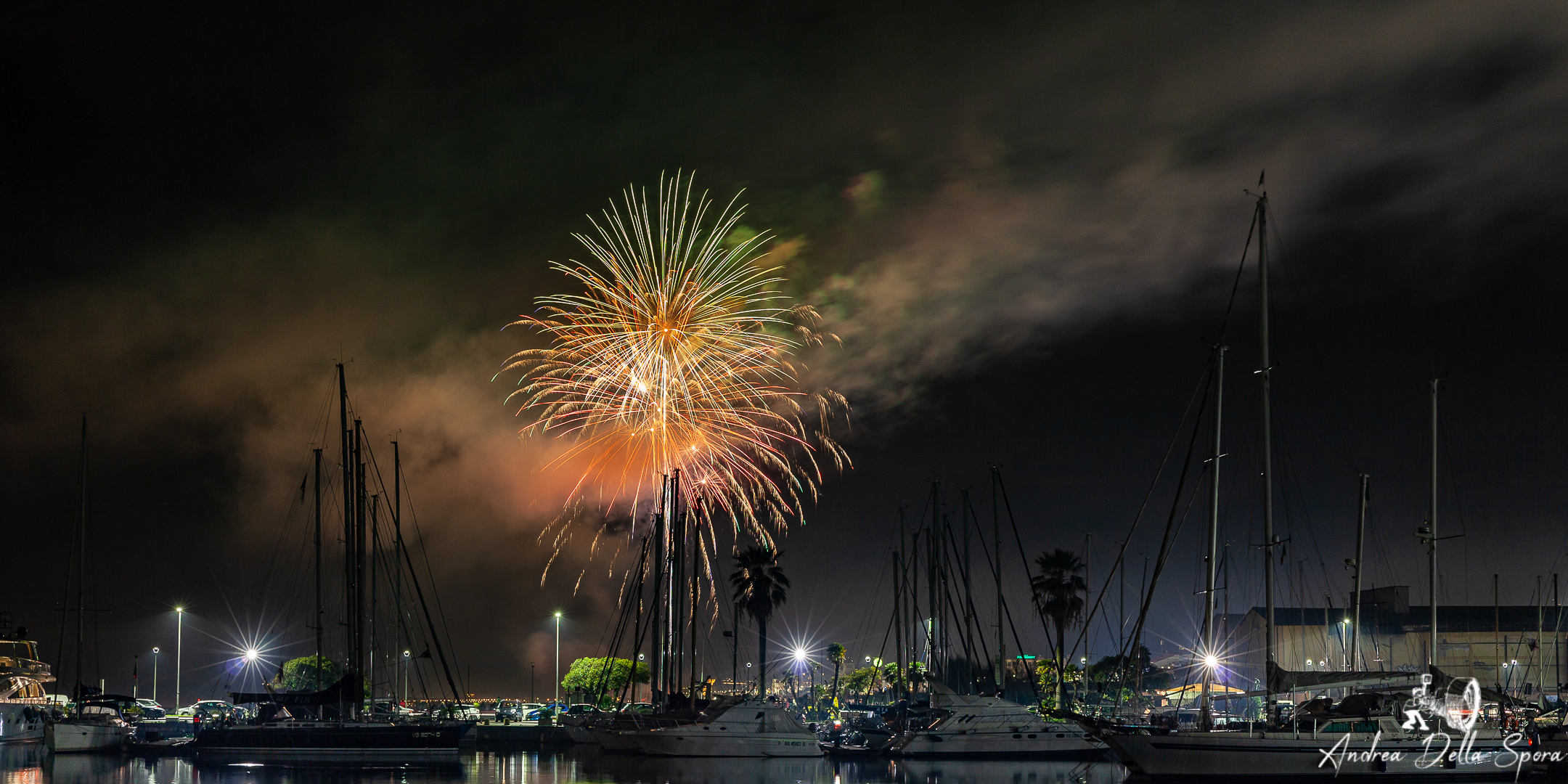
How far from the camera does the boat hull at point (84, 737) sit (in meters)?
68.4

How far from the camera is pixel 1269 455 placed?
136 ft

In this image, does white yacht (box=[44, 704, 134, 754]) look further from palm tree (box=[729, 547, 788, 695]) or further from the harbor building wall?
the harbor building wall

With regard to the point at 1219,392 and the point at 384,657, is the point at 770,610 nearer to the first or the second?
the point at 384,657

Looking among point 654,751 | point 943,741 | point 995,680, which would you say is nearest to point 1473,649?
point 995,680

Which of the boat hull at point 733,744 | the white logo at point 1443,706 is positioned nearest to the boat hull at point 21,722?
the boat hull at point 733,744

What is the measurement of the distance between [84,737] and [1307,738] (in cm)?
6672

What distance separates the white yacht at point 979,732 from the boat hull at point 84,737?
47663 millimetres

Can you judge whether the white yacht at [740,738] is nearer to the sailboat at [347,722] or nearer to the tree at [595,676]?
the sailboat at [347,722]

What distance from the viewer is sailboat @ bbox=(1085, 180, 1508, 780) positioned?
39.0 metres

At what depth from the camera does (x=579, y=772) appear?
50.6m

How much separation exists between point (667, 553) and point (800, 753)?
46.6ft

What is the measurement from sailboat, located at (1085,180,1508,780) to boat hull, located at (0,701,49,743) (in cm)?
6384

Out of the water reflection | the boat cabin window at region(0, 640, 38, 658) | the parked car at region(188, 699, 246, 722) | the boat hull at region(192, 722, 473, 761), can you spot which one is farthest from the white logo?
the boat cabin window at region(0, 640, 38, 658)

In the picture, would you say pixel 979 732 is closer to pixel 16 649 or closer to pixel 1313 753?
pixel 1313 753
